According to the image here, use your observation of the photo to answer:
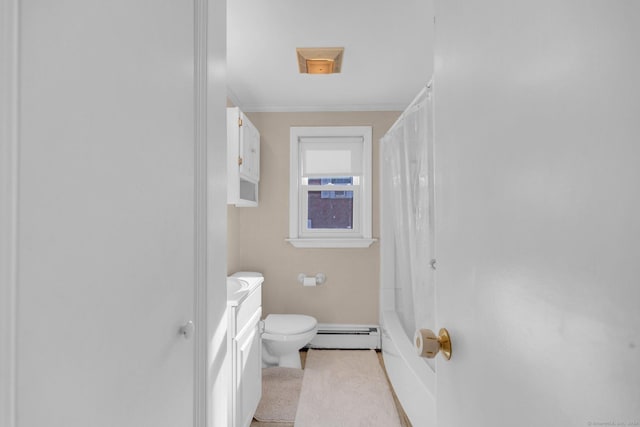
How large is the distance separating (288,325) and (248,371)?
0.80 metres

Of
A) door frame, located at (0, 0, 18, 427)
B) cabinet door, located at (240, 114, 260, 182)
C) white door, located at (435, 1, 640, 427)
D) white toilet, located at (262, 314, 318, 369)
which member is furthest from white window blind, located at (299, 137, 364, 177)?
door frame, located at (0, 0, 18, 427)

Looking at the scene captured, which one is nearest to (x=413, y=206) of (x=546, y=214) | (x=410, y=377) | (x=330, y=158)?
(x=410, y=377)

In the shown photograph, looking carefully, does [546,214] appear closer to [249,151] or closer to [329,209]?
[249,151]

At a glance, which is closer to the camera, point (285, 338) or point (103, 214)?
point (103, 214)

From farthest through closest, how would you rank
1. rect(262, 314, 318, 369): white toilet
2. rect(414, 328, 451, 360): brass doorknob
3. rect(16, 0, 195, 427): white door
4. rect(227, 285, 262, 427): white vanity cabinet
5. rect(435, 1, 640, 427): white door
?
rect(262, 314, 318, 369): white toilet, rect(227, 285, 262, 427): white vanity cabinet, rect(414, 328, 451, 360): brass doorknob, rect(16, 0, 195, 427): white door, rect(435, 1, 640, 427): white door

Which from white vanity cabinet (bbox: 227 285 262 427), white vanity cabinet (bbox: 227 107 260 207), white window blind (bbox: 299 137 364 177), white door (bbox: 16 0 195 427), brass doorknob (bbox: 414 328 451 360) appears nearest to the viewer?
white door (bbox: 16 0 195 427)

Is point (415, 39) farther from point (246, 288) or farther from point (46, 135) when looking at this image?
point (46, 135)

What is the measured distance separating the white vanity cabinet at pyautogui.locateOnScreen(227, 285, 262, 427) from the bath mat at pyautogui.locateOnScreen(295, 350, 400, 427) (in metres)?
0.37

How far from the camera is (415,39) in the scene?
196 cm

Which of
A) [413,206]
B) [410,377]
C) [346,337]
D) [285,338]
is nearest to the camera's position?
[410,377]

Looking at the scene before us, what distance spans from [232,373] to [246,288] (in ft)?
1.51

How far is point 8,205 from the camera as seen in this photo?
40 centimetres

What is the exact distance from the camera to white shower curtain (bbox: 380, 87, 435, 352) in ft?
6.09

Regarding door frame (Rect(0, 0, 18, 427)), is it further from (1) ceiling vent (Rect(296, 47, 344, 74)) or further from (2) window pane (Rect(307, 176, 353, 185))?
(2) window pane (Rect(307, 176, 353, 185))
